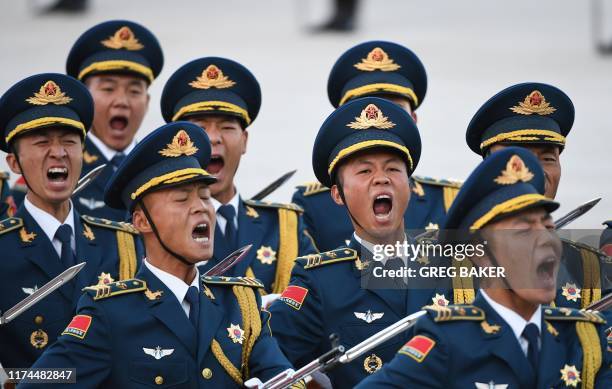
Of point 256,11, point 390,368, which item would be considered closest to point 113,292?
point 390,368

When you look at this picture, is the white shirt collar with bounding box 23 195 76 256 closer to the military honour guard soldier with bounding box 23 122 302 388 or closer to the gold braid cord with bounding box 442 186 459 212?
the military honour guard soldier with bounding box 23 122 302 388

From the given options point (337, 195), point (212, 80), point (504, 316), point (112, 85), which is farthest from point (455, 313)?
point (112, 85)

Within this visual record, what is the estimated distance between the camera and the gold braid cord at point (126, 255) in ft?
30.9

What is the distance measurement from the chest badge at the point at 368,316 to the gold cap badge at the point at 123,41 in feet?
12.2

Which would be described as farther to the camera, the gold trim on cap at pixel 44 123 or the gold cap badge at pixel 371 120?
the gold trim on cap at pixel 44 123

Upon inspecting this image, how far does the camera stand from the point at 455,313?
7113 millimetres

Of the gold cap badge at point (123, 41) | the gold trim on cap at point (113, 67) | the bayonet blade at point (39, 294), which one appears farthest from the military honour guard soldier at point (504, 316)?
the gold cap badge at point (123, 41)

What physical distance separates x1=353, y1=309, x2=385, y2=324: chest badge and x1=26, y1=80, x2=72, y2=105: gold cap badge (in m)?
2.17

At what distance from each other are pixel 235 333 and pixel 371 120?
4.48 feet

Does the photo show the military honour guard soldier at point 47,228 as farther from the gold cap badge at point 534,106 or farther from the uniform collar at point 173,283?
the gold cap badge at point 534,106

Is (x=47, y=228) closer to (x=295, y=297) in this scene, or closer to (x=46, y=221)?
(x=46, y=221)

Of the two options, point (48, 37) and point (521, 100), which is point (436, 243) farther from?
point (48, 37)

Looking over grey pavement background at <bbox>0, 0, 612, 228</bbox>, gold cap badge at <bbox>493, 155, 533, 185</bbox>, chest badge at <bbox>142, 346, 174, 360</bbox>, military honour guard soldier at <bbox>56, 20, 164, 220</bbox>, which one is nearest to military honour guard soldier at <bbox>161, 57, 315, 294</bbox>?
military honour guard soldier at <bbox>56, 20, 164, 220</bbox>

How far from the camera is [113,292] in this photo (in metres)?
7.86
